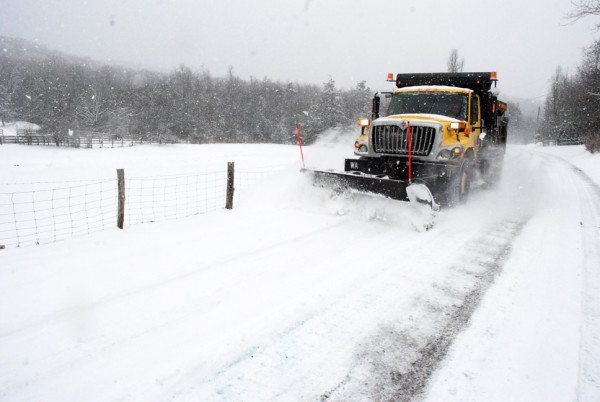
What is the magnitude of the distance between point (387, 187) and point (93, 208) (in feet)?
37.1

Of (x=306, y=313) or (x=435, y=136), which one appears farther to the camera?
(x=435, y=136)

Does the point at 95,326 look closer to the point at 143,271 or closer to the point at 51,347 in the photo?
the point at 51,347

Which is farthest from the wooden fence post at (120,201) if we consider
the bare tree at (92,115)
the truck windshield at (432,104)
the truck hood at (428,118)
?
the bare tree at (92,115)

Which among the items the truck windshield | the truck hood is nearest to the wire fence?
the truck hood

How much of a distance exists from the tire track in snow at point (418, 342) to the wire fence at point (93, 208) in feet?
19.2

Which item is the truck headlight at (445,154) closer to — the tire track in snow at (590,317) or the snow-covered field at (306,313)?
the snow-covered field at (306,313)

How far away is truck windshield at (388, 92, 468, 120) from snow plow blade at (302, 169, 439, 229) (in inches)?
105

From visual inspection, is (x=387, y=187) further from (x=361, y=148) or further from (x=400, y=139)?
(x=361, y=148)

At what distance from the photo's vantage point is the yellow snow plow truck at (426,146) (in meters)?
7.16

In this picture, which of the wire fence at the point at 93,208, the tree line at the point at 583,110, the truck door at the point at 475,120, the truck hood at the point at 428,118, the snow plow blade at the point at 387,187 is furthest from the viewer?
the tree line at the point at 583,110

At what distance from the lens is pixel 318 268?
4875mm

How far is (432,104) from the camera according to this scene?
8570mm

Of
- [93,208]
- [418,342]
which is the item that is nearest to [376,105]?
[418,342]

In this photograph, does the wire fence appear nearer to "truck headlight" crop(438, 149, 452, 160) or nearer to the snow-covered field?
the snow-covered field
